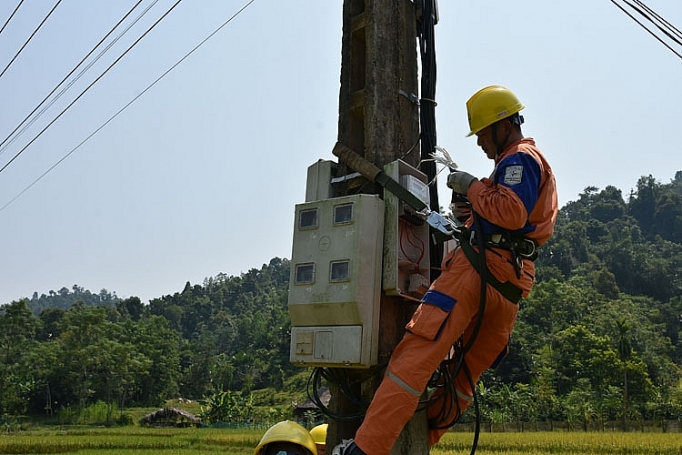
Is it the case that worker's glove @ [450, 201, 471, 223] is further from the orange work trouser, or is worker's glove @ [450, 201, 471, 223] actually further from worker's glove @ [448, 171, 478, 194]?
the orange work trouser

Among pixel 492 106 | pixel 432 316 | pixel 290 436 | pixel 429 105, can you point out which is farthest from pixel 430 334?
pixel 429 105

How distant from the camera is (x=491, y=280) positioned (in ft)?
10.3

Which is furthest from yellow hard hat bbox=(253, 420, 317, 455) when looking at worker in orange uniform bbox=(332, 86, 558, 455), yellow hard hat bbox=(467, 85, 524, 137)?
yellow hard hat bbox=(467, 85, 524, 137)

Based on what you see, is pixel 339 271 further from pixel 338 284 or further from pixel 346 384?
pixel 346 384

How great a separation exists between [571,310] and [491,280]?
63898 mm

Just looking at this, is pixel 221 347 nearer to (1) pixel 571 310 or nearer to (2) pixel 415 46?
(1) pixel 571 310

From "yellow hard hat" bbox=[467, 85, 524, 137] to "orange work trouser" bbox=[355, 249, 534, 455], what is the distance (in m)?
0.76

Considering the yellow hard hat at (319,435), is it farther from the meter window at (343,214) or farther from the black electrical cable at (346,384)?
the meter window at (343,214)

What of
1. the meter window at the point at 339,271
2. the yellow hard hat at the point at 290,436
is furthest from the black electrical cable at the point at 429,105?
the yellow hard hat at the point at 290,436

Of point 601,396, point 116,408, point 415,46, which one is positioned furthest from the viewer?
point 116,408

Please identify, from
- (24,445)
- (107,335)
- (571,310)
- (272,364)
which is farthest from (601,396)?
(107,335)

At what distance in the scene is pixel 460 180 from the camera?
3328 mm

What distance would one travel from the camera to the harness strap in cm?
310

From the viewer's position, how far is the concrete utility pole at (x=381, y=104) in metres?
3.49
